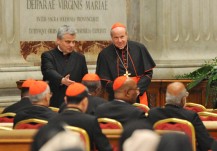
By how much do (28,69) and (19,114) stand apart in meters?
6.03

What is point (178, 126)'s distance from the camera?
22.3 feet

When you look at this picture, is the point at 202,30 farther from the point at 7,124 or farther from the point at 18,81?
the point at 7,124

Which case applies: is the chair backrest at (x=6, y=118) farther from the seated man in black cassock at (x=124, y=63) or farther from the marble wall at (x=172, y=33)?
the marble wall at (x=172, y=33)

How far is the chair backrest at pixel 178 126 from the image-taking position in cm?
677

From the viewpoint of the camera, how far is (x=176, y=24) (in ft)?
48.7

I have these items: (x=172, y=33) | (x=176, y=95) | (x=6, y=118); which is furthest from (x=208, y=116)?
(x=172, y=33)

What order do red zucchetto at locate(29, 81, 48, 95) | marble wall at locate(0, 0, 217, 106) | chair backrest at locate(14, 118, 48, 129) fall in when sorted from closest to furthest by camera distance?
chair backrest at locate(14, 118, 48, 129) < red zucchetto at locate(29, 81, 48, 95) < marble wall at locate(0, 0, 217, 106)

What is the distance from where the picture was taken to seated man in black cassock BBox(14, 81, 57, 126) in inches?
294

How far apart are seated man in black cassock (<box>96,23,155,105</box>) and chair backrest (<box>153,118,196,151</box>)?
380 centimetres

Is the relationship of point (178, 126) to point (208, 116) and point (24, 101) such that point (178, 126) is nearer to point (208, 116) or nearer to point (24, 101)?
point (208, 116)

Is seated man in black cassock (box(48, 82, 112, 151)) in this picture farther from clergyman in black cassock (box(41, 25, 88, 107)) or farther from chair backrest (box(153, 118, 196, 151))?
clergyman in black cassock (box(41, 25, 88, 107))

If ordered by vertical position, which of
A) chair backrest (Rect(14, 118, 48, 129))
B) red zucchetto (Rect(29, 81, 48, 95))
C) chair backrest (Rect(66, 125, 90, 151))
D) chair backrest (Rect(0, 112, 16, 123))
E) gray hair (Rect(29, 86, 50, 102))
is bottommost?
chair backrest (Rect(0, 112, 16, 123))

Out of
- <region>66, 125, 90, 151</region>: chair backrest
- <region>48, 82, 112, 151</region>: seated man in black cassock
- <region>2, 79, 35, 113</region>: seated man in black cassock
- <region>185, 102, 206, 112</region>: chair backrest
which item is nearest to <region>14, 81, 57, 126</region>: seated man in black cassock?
<region>2, 79, 35, 113</region>: seated man in black cassock

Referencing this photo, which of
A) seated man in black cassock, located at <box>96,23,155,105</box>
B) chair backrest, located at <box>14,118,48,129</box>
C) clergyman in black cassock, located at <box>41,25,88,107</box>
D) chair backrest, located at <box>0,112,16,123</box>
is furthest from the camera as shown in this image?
seated man in black cassock, located at <box>96,23,155,105</box>
